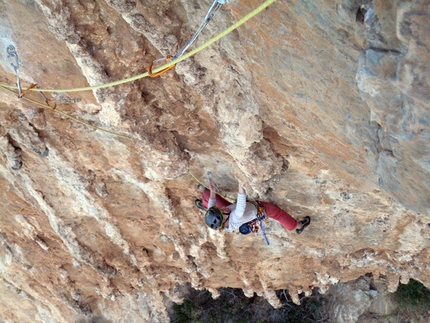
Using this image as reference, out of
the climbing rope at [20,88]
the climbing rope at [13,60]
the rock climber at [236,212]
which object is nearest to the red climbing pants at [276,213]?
the rock climber at [236,212]

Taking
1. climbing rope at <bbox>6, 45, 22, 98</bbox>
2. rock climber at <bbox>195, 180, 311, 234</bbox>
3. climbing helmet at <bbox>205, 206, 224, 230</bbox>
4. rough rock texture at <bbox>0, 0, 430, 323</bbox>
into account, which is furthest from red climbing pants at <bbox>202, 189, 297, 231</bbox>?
climbing rope at <bbox>6, 45, 22, 98</bbox>

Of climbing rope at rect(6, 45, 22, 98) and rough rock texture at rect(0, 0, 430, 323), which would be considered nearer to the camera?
rough rock texture at rect(0, 0, 430, 323)

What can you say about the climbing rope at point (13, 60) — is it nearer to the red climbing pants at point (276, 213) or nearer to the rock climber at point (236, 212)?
the rock climber at point (236, 212)

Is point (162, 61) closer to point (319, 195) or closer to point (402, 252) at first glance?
Result: point (319, 195)

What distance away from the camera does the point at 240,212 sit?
4355mm

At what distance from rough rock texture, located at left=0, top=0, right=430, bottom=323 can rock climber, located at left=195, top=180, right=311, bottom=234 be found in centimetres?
12

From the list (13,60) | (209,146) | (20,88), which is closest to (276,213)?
(209,146)

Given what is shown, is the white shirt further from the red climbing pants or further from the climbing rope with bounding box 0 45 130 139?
the climbing rope with bounding box 0 45 130 139

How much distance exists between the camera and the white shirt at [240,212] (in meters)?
4.32

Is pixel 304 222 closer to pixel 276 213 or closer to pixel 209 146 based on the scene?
pixel 276 213

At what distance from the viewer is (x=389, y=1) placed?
1.72m

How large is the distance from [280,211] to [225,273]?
226 cm

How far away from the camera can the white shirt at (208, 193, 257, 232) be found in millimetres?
4318

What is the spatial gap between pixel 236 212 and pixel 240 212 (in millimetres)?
61
